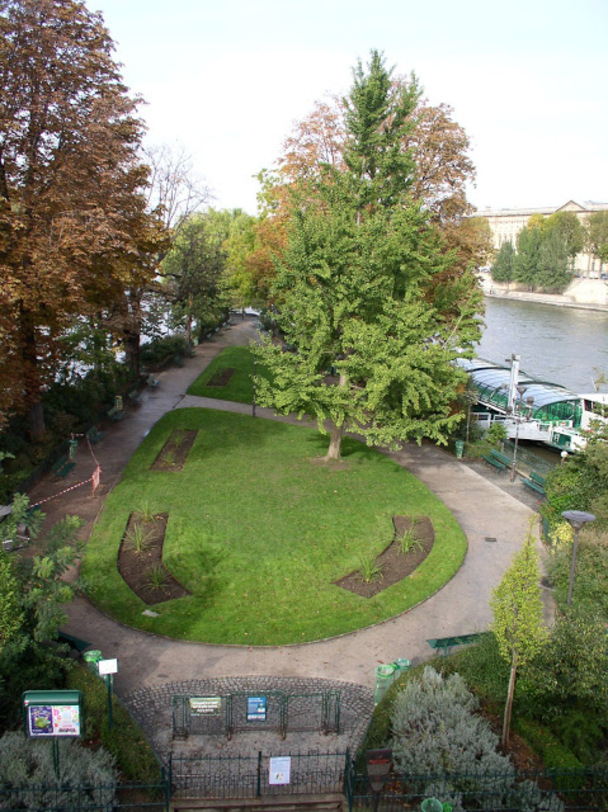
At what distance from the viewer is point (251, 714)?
11.3 meters

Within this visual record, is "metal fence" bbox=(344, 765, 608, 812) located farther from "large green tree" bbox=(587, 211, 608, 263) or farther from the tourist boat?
"large green tree" bbox=(587, 211, 608, 263)

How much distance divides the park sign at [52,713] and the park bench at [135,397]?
24.9 meters

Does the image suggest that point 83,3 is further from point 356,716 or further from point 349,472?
point 356,716

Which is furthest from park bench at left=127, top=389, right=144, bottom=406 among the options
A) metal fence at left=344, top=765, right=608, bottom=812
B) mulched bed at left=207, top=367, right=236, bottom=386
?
metal fence at left=344, top=765, right=608, bottom=812

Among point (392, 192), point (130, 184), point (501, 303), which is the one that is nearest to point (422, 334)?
point (392, 192)

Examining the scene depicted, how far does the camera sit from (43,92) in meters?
20.9

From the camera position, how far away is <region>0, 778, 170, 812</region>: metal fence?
888 cm

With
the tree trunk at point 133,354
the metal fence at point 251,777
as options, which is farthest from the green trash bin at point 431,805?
the tree trunk at point 133,354

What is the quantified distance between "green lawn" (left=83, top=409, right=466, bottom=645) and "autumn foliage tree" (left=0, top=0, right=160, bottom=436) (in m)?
5.80

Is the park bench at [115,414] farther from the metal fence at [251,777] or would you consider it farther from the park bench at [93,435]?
the metal fence at [251,777]

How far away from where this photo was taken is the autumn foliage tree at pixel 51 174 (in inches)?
769

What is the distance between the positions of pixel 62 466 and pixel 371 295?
1220cm

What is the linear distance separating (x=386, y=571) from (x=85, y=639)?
24.7 ft

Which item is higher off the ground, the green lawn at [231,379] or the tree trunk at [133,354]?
the tree trunk at [133,354]
